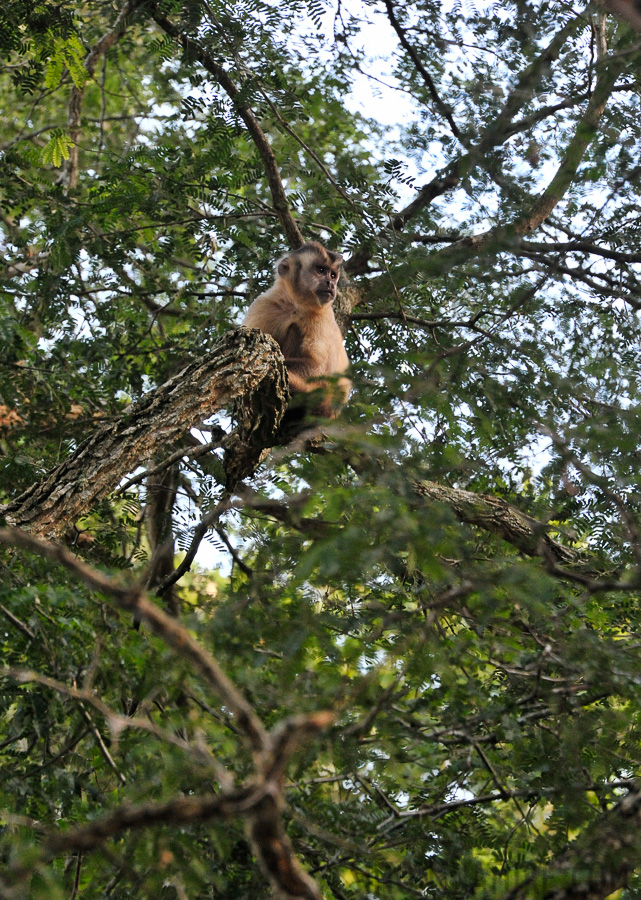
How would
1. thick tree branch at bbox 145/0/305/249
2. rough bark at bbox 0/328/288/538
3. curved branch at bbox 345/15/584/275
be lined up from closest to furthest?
curved branch at bbox 345/15/584/275 → rough bark at bbox 0/328/288/538 → thick tree branch at bbox 145/0/305/249

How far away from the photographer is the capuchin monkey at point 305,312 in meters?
6.34

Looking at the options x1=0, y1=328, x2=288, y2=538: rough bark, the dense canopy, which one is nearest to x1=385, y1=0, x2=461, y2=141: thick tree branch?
the dense canopy

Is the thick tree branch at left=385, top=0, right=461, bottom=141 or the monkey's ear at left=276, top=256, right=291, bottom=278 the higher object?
the thick tree branch at left=385, top=0, right=461, bottom=141

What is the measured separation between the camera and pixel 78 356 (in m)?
6.63

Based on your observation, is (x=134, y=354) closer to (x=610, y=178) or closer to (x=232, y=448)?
(x=232, y=448)

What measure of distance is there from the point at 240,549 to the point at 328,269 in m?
2.39

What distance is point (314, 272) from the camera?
6316 mm

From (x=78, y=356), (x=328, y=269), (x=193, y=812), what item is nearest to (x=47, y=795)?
(x=193, y=812)

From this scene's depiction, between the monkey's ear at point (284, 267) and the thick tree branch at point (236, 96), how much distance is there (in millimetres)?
516

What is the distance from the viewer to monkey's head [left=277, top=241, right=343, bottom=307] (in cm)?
627

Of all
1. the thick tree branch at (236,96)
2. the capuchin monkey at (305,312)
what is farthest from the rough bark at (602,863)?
the thick tree branch at (236,96)

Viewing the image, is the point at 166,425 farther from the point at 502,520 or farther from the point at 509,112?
the point at 502,520

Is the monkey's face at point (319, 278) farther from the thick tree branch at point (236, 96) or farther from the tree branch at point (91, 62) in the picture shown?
the tree branch at point (91, 62)

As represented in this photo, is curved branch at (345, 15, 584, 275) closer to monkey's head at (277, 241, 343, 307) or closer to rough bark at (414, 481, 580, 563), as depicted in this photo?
monkey's head at (277, 241, 343, 307)
